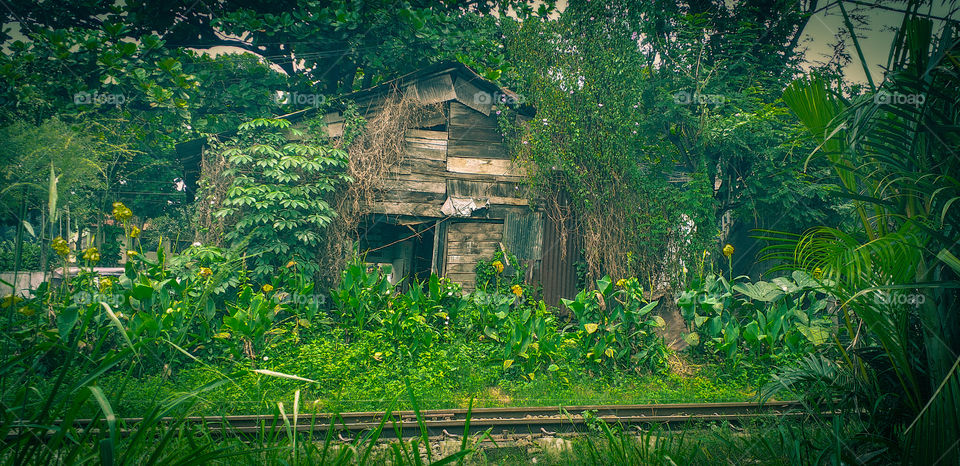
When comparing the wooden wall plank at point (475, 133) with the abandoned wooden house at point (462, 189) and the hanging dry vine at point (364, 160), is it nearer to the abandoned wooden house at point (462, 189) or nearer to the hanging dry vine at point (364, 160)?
the abandoned wooden house at point (462, 189)

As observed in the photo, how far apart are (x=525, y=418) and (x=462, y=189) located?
209 inches

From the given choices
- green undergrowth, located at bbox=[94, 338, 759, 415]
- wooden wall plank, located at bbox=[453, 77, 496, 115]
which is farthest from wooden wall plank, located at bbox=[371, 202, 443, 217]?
green undergrowth, located at bbox=[94, 338, 759, 415]

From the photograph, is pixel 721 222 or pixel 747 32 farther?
pixel 721 222

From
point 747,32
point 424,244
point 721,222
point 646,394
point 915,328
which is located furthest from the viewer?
point 721,222

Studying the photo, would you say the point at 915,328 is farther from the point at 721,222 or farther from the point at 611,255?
the point at 721,222

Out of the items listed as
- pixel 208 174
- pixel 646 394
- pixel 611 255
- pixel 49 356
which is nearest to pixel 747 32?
pixel 611 255

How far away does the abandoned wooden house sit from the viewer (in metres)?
8.69

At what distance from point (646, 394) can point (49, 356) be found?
22.3 ft

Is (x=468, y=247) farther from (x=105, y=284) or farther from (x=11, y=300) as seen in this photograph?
(x=11, y=300)

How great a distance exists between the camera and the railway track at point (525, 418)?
397 cm

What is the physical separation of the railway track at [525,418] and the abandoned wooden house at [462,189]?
431cm

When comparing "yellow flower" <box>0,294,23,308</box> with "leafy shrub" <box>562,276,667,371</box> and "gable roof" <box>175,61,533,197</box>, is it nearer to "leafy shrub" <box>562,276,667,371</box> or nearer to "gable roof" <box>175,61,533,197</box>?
"gable roof" <box>175,61,533,197</box>

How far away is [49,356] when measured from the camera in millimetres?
5141

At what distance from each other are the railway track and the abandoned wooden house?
14.2ft
